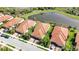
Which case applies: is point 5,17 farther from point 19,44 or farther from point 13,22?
point 19,44

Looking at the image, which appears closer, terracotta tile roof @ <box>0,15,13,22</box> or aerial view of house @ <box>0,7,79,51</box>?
aerial view of house @ <box>0,7,79,51</box>

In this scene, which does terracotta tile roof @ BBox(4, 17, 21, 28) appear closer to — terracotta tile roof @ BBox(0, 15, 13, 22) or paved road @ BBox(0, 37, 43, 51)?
Result: terracotta tile roof @ BBox(0, 15, 13, 22)

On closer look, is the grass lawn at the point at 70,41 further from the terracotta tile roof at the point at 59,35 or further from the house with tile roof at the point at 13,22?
the house with tile roof at the point at 13,22

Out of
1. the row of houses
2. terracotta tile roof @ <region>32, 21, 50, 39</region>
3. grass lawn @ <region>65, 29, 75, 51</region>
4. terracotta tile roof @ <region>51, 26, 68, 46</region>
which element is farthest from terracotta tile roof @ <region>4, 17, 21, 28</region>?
grass lawn @ <region>65, 29, 75, 51</region>

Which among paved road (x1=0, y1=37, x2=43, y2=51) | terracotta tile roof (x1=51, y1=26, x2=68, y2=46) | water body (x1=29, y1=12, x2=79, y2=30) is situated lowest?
paved road (x1=0, y1=37, x2=43, y2=51)

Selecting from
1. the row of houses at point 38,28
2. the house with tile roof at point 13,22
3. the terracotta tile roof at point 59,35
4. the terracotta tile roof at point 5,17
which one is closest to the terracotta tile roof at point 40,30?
the row of houses at point 38,28

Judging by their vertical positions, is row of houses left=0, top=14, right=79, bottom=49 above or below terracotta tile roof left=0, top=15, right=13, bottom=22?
below

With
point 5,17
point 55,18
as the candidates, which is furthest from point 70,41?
point 5,17
